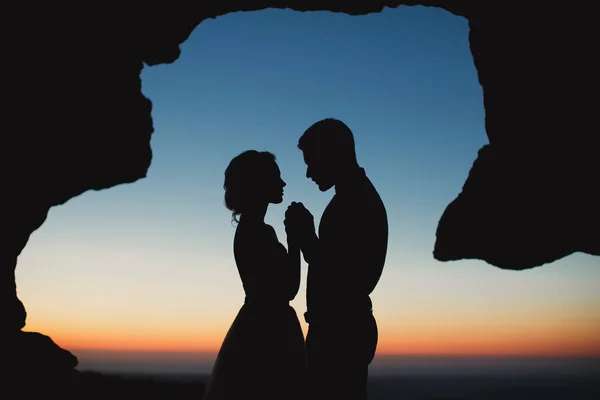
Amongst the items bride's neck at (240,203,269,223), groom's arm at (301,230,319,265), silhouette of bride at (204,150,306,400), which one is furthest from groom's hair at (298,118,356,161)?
bride's neck at (240,203,269,223)

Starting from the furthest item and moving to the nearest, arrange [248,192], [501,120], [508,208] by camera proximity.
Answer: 1. [508,208]
2. [501,120]
3. [248,192]

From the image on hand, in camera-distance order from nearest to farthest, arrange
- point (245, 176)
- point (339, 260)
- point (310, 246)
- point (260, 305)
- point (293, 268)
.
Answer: point (339, 260) → point (310, 246) → point (293, 268) → point (260, 305) → point (245, 176)

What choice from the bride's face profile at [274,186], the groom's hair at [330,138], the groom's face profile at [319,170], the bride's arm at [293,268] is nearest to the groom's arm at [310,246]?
the bride's arm at [293,268]

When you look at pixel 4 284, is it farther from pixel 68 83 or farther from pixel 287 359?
pixel 287 359

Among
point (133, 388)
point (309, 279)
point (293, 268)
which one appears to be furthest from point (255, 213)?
point (133, 388)

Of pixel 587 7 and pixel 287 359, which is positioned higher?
pixel 587 7

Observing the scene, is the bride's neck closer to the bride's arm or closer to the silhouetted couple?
the silhouetted couple

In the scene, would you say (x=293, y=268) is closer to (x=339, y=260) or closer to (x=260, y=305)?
(x=260, y=305)

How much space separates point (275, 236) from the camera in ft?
14.1

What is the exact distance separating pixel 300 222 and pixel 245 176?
848 millimetres

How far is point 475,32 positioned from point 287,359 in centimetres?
1192

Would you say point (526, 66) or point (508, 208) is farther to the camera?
point (508, 208)

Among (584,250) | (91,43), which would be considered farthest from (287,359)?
Result: (584,250)

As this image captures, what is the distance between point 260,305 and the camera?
4.09 metres
